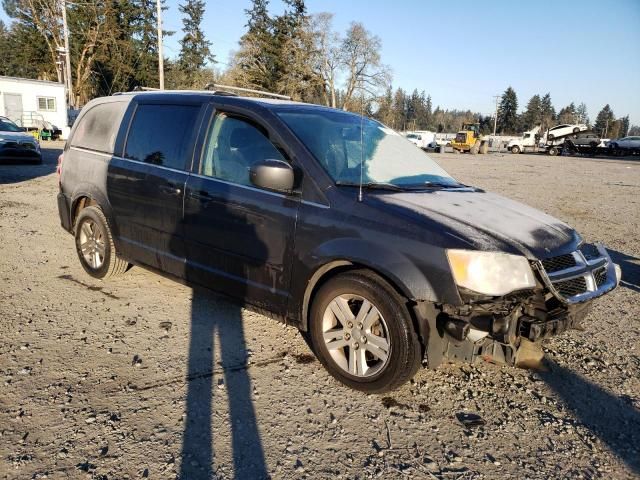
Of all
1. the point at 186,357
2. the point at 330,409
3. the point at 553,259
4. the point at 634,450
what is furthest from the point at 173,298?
the point at 634,450

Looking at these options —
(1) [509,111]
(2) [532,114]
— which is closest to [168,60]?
(1) [509,111]

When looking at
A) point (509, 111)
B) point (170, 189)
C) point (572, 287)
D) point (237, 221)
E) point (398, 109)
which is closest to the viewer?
point (572, 287)

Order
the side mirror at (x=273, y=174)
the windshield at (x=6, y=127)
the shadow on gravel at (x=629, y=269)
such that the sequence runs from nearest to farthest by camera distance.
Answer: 1. the side mirror at (x=273, y=174)
2. the shadow on gravel at (x=629, y=269)
3. the windshield at (x=6, y=127)

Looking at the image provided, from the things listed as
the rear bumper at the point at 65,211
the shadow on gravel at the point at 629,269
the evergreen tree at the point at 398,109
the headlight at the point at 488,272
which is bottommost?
the shadow on gravel at the point at 629,269

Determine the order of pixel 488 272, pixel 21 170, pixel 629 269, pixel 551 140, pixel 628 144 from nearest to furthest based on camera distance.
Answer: pixel 488 272, pixel 629 269, pixel 21 170, pixel 628 144, pixel 551 140

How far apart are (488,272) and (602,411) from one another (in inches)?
48.9

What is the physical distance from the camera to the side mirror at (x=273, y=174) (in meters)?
3.21

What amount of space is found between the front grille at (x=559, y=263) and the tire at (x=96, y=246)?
388cm

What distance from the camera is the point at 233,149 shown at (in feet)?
12.4

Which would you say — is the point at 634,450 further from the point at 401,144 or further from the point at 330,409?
the point at 401,144


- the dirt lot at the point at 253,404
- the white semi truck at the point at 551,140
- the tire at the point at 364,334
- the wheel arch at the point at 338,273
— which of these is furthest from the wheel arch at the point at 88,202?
the white semi truck at the point at 551,140

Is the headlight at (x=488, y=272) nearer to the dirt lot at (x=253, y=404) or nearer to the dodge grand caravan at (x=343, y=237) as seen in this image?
the dodge grand caravan at (x=343, y=237)

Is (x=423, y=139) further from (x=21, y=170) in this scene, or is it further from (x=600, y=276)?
(x=600, y=276)

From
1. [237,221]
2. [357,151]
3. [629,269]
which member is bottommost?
[629,269]
